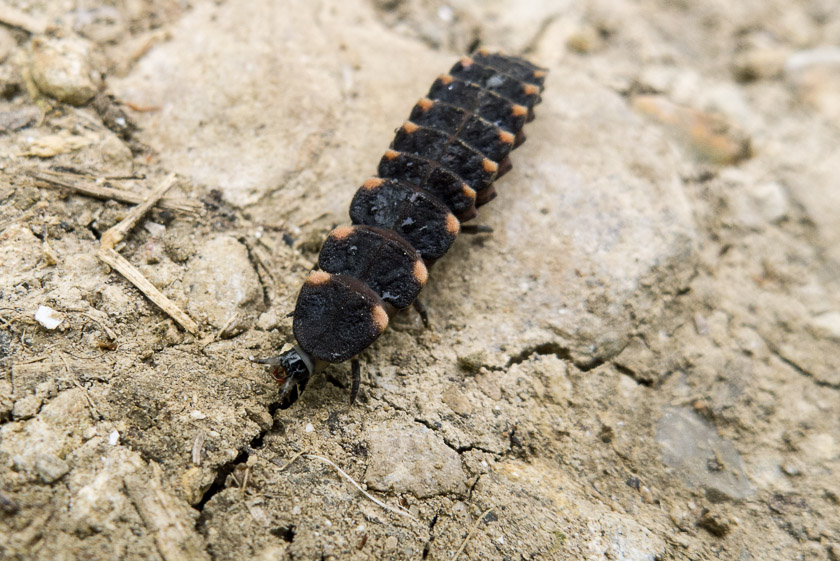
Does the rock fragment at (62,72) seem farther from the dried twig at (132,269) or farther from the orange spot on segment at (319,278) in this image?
the orange spot on segment at (319,278)

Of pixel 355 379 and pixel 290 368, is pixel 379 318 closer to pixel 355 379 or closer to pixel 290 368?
pixel 355 379

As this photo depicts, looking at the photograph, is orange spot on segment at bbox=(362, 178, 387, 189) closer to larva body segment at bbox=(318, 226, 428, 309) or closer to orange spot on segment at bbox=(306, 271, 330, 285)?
larva body segment at bbox=(318, 226, 428, 309)

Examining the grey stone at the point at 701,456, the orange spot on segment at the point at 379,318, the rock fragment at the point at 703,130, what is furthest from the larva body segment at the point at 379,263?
the rock fragment at the point at 703,130

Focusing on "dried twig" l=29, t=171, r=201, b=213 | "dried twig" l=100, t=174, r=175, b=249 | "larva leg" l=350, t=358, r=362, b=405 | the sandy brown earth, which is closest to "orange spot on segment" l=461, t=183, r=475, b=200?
the sandy brown earth

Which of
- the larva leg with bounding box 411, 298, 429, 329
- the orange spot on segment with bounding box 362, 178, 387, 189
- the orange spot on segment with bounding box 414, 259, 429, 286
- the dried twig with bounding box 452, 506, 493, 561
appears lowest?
the dried twig with bounding box 452, 506, 493, 561

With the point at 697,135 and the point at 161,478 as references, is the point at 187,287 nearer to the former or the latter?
the point at 161,478

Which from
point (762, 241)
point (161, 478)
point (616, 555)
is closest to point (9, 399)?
point (161, 478)

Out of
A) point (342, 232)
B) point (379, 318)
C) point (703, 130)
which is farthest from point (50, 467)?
point (703, 130)
